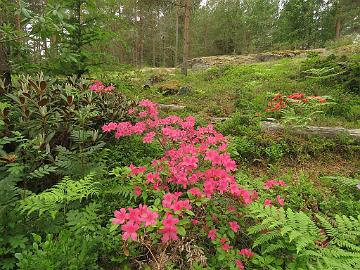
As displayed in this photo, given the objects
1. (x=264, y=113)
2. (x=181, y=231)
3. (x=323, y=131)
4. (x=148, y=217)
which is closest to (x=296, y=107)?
(x=264, y=113)

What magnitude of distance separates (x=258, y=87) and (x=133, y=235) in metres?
9.22

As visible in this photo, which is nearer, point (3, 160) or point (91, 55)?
point (3, 160)

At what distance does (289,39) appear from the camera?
2680 centimetres

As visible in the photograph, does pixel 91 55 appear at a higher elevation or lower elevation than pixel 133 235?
higher

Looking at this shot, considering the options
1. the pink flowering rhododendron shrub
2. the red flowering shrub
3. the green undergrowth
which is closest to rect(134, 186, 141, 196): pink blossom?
the pink flowering rhododendron shrub

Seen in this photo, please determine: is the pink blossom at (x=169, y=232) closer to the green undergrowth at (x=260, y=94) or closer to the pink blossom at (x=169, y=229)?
the pink blossom at (x=169, y=229)

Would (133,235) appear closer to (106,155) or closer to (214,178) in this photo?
(214,178)

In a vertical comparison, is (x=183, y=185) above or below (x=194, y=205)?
above

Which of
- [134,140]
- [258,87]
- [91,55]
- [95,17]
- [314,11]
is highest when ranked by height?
[314,11]

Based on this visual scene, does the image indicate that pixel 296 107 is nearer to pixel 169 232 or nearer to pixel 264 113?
pixel 264 113

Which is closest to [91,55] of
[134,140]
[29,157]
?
[134,140]

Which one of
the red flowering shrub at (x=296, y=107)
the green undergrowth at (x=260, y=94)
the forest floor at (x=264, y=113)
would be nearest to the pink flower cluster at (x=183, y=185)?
the forest floor at (x=264, y=113)

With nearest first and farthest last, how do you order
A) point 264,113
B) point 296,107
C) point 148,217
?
1. point 148,217
2. point 296,107
3. point 264,113

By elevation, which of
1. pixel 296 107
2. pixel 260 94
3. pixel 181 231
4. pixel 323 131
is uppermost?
pixel 260 94
